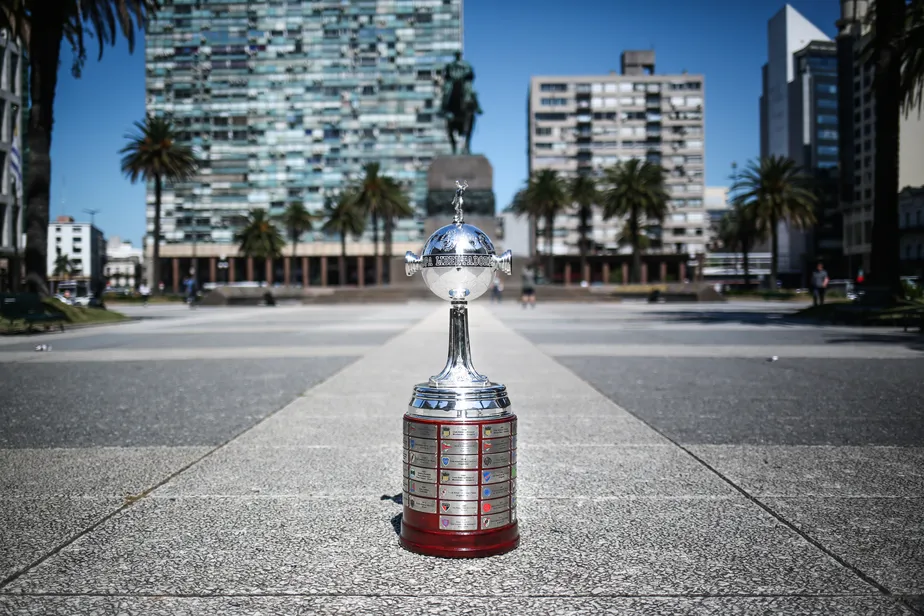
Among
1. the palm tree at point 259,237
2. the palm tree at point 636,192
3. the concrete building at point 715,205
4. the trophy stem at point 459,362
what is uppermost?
the concrete building at point 715,205

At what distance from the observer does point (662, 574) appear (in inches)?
122

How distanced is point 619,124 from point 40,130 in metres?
95.1

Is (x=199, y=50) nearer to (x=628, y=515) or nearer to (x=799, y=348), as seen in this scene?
(x=799, y=348)

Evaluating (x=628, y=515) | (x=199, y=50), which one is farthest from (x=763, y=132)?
(x=628, y=515)

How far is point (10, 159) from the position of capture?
50812mm

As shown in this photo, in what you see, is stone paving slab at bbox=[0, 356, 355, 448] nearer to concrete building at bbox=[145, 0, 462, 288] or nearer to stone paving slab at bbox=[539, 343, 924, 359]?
stone paving slab at bbox=[539, 343, 924, 359]

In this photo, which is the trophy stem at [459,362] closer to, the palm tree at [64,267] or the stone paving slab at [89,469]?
the stone paving slab at [89,469]

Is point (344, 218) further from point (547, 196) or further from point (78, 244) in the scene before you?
point (78, 244)

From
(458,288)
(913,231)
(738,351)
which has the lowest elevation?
(738,351)

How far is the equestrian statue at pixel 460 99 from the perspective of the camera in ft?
140

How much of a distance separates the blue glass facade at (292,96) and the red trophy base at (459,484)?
101676 millimetres

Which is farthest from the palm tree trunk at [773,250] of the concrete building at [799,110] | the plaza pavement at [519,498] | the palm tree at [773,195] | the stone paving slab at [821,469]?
the concrete building at [799,110]

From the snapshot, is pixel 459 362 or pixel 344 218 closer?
pixel 459 362

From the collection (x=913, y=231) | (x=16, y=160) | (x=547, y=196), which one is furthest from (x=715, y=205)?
(x=16, y=160)
